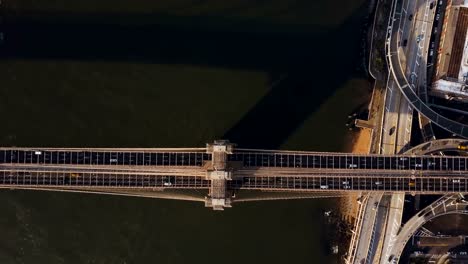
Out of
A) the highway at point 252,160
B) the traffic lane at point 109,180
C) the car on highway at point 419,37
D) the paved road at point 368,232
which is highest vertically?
the car on highway at point 419,37

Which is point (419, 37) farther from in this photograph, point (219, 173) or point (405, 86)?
point (219, 173)

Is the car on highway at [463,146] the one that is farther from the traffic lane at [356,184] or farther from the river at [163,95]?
the river at [163,95]

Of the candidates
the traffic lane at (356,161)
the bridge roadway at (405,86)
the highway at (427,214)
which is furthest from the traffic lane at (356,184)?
the bridge roadway at (405,86)

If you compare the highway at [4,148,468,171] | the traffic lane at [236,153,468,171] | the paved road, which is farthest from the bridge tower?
the paved road

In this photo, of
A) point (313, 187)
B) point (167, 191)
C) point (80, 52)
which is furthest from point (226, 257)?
point (80, 52)

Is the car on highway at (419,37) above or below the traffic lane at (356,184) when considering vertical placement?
above

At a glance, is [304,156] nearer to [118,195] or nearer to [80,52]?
[118,195]

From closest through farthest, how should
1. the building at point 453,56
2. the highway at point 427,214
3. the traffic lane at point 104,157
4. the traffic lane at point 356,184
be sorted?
the traffic lane at point 104,157 < the traffic lane at point 356,184 < the building at point 453,56 < the highway at point 427,214
